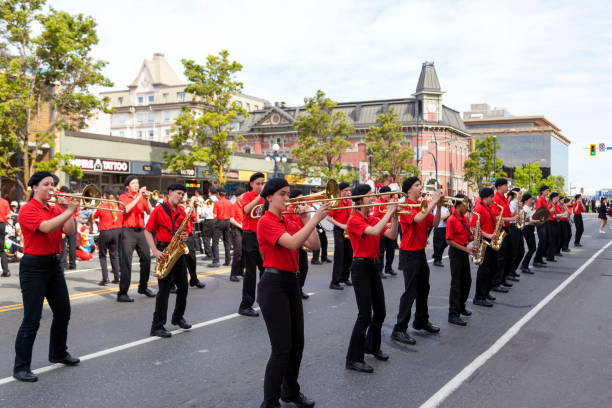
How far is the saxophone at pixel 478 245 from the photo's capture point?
8846 millimetres

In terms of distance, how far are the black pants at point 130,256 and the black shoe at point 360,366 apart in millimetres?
5023

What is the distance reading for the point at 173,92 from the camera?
80.8 meters

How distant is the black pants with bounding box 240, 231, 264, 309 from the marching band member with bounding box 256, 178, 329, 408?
385 centimetres

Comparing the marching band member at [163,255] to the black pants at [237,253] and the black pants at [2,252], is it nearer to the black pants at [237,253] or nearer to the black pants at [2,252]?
the black pants at [237,253]

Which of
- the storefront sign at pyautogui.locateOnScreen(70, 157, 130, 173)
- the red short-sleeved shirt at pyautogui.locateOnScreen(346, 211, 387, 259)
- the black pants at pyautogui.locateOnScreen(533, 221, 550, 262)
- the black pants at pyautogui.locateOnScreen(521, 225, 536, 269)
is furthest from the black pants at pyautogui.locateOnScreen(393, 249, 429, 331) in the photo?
the storefront sign at pyautogui.locateOnScreen(70, 157, 130, 173)

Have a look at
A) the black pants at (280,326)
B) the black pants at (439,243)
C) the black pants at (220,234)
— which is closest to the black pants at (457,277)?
the black pants at (280,326)

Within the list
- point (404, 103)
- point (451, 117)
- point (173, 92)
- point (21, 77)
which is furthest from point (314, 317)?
point (173, 92)

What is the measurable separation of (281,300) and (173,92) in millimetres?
80699

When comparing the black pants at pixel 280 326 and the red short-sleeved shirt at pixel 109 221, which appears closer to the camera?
the black pants at pixel 280 326

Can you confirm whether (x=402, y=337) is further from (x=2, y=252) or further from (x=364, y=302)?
(x=2, y=252)

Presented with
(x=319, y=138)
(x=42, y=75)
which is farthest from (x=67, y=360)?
(x=319, y=138)

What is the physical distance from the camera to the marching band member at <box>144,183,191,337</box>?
23.7ft

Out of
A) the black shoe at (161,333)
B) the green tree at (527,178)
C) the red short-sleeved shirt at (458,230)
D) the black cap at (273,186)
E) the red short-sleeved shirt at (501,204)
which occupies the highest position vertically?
the green tree at (527,178)

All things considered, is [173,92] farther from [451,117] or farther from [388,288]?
[388,288]
